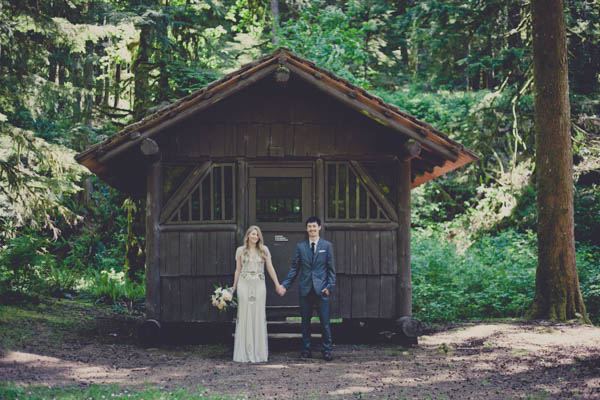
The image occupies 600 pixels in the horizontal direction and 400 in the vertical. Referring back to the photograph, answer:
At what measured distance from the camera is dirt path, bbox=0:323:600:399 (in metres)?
6.59

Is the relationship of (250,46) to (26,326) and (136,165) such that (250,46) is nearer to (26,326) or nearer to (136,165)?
(136,165)

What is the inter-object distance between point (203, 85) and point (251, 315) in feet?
29.7

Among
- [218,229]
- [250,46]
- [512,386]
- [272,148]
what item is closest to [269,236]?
[218,229]

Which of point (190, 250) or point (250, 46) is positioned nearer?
point (190, 250)

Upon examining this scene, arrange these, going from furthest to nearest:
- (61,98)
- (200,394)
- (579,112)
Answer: (579,112), (61,98), (200,394)

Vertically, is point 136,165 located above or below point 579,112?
below

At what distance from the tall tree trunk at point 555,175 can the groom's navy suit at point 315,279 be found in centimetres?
486

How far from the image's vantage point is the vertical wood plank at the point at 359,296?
31.4 ft

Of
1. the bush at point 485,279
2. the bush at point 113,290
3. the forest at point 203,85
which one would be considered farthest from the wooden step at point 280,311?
the bush at point 113,290

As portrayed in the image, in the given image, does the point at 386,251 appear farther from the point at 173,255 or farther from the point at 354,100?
the point at 173,255

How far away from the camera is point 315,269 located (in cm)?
852

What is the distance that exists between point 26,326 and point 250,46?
14949 millimetres

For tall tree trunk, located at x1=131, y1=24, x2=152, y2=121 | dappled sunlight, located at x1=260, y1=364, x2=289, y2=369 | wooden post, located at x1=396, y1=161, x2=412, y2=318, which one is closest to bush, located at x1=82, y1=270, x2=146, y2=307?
tall tree trunk, located at x1=131, y1=24, x2=152, y2=121

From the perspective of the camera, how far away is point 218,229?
31.1 ft
